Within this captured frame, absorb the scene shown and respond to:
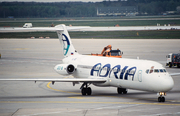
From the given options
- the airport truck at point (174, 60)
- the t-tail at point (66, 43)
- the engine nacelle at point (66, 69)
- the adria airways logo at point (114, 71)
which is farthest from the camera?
the airport truck at point (174, 60)

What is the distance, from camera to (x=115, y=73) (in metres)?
27.1

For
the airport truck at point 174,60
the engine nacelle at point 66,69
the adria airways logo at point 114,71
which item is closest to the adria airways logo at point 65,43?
the engine nacelle at point 66,69

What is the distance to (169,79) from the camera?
23.9 meters

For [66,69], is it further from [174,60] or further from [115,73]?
[174,60]

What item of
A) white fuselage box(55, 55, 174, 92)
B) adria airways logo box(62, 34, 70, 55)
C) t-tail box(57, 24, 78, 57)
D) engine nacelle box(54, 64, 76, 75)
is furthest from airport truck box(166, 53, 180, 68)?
engine nacelle box(54, 64, 76, 75)

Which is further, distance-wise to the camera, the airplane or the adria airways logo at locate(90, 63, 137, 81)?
the adria airways logo at locate(90, 63, 137, 81)

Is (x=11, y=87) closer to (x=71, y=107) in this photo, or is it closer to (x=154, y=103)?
(x=71, y=107)

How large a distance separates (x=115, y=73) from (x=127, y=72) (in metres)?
1.37

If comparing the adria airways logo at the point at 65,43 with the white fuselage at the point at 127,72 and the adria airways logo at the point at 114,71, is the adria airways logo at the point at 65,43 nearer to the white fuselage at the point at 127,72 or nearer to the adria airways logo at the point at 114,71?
the white fuselage at the point at 127,72

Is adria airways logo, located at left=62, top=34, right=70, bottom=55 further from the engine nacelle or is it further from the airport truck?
the airport truck

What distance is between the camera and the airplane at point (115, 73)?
24.2 meters

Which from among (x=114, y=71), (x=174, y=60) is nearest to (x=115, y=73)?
(x=114, y=71)

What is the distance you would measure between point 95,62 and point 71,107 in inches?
272

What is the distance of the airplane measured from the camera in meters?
24.2
